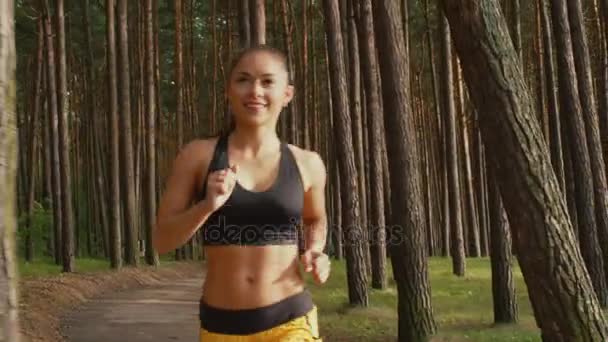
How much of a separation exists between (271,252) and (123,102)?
17522 millimetres

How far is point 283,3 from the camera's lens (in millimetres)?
24891

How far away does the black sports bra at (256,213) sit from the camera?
2.51m

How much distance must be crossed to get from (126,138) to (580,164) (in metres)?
12.1

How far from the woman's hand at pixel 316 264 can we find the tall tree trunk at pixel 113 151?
16.2m

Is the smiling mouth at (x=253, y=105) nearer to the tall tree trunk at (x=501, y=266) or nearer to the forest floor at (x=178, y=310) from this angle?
the forest floor at (x=178, y=310)

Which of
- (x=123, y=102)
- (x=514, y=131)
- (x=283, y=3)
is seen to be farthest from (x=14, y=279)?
(x=283, y=3)

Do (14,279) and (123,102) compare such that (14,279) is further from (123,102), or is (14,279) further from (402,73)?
(123,102)

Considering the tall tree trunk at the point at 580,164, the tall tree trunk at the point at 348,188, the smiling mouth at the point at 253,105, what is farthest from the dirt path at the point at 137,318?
the smiling mouth at the point at 253,105

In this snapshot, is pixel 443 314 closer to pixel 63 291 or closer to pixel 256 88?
pixel 63 291

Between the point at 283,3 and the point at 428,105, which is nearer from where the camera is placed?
the point at 283,3

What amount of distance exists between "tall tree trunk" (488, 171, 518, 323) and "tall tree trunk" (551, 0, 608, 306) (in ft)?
6.60

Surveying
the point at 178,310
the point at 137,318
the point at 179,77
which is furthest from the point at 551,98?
the point at 179,77

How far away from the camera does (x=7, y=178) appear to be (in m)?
1.74

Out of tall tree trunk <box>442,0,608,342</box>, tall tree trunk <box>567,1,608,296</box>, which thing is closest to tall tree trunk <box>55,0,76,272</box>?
tall tree trunk <box>567,1,608,296</box>
